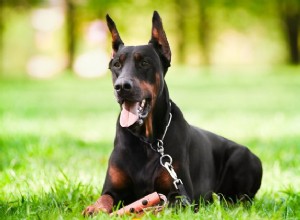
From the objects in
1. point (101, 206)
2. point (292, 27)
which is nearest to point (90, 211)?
point (101, 206)

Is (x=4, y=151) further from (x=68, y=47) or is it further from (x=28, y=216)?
(x=68, y=47)

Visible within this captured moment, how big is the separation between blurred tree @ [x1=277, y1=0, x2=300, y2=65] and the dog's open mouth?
99.0ft

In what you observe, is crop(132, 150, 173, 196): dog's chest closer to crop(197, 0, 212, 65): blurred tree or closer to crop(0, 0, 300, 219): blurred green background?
crop(0, 0, 300, 219): blurred green background

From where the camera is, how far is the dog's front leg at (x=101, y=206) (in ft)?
14.4

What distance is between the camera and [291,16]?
113 feet

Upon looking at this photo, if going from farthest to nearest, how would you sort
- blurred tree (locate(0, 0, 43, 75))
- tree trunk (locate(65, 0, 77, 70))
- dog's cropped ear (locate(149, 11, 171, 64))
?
tree trunk (locate(65, 0, 77, 70)) < blurred tree (locate(0, 0, 43, 75)) < dog's cropped ear (locate(149, 11, 171, 64))

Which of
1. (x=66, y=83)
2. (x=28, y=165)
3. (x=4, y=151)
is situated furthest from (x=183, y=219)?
(x=66, y=83)

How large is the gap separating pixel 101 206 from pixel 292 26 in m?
31.3

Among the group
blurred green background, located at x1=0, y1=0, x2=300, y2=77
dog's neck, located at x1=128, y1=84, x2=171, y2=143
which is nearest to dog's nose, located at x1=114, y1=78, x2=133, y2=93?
dog's neck, located at x1=128, y1=84, x2=171, y2=143

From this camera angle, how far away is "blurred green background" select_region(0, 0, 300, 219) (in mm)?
5262

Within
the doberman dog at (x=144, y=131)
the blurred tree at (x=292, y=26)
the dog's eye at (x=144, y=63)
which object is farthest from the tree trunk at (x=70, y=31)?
the dog's eye at (x=144, y=63)

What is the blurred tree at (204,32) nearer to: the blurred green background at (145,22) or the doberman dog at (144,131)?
the blurred green background at (145,22)

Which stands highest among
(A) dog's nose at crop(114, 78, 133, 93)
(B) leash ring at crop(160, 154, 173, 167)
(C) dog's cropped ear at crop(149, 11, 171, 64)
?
(C) dog's cropped ear at crop(149, 11, 171, 64)

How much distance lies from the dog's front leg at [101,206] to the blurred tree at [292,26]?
30.2m
